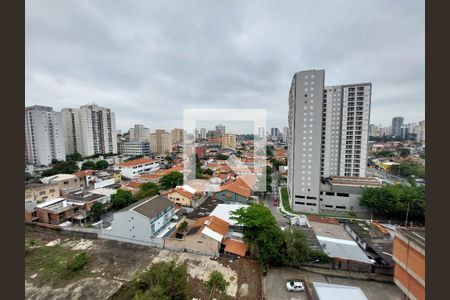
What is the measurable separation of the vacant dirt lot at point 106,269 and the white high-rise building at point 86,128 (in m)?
26.9

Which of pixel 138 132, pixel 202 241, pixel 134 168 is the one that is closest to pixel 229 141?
pixel 134 168

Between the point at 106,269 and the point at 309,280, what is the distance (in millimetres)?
7791

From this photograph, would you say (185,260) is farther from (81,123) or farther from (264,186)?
(81,123)

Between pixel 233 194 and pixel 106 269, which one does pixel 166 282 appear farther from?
pixel 233 194

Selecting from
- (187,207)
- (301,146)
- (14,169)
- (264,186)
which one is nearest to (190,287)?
(14,169)

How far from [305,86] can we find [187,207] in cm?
1170

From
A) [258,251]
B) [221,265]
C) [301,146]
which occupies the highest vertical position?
[301,146]

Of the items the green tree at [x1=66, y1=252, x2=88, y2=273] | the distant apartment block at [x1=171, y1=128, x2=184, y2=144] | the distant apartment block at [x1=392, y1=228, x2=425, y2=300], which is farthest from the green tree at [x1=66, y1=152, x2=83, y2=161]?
the distant apartment block at [x1=392, y1=228, x2=425, y2=300]

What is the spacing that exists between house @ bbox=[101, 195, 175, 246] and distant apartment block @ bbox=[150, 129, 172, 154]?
31.5 metres

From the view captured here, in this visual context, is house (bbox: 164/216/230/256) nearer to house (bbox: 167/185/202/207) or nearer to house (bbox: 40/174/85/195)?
house (bbox: 167/185/202/207)

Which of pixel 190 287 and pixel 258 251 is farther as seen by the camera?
pixel 258 251

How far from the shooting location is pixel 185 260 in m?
7.30

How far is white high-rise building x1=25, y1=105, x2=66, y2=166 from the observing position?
76.6 feet

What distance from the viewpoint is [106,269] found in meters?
6.79
